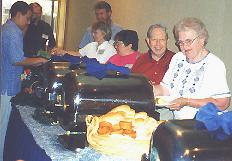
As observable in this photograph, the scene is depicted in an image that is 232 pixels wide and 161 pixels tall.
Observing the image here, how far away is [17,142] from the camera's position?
2.35 m

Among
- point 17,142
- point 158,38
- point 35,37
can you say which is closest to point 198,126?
point 17,142

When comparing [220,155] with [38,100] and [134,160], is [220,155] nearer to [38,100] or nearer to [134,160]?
[134,160]

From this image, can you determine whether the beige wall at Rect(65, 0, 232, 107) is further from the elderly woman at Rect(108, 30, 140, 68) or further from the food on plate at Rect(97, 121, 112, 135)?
the food on plate at Rect(97, 121, 112, 135)

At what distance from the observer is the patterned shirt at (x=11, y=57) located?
3.42 meters

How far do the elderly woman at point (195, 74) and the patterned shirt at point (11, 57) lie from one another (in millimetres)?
1756

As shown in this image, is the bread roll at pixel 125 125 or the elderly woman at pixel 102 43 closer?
the bread roll at pixel 125 125

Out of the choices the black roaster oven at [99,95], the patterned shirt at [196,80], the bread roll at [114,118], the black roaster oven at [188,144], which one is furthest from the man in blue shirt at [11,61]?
the black roaster oven at [188,144]

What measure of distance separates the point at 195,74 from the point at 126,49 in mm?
1377

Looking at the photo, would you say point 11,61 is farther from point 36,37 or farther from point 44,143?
point 44,143

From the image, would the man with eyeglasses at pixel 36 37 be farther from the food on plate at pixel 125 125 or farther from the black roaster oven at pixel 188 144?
the black roaster oven at pixel 188 144

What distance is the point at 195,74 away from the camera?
7.23 ft

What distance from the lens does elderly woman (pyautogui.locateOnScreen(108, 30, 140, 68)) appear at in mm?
3467

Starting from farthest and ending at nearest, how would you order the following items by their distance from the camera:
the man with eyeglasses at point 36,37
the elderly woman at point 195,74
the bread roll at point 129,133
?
the man with eyeglasses at point 36,37 < the elderly woman at point 195,74 < the bread roll at point 129,133

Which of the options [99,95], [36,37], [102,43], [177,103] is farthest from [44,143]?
[36,37]
